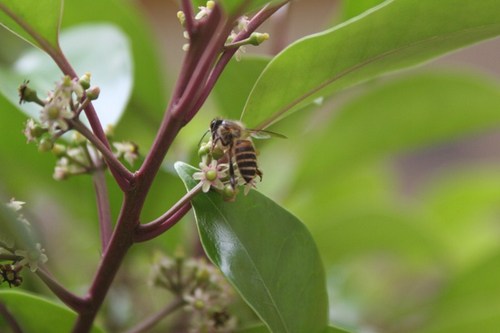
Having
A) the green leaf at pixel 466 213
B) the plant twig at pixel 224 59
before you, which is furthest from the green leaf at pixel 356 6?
the green leaf at pixel 466 213

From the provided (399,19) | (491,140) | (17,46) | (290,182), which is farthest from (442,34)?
(491,140)

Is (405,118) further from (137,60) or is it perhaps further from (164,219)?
(164,219)

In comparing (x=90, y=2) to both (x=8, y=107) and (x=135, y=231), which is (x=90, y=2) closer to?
(x=8, y=107)

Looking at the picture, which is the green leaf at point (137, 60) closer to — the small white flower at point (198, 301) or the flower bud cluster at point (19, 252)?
the small white flower at point (198, 301)

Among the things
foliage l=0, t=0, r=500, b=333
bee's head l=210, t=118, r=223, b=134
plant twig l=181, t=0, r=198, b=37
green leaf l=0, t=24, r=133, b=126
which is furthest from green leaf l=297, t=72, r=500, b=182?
plant twig l=181, t=0, r=198, b=37

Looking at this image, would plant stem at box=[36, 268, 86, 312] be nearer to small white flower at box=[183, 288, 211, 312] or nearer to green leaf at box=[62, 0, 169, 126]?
small white flower at box=[183, 288, 211, 312]

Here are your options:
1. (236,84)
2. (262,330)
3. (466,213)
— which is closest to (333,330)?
(262,330)
